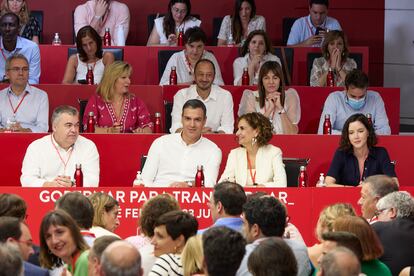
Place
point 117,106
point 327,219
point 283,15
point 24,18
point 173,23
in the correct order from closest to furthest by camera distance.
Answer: point 327,219
point 117,106
point 24,18
point 173,23
point 283,15

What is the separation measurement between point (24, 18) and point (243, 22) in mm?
2729

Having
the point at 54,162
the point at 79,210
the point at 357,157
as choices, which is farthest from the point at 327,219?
the point at 54,162

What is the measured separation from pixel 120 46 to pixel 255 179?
4.07 m

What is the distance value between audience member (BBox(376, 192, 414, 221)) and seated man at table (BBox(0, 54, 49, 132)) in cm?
509

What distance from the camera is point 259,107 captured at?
1307 centimetres

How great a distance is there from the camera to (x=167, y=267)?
7293 millimetres

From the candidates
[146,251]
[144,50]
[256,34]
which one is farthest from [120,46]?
[146,251]

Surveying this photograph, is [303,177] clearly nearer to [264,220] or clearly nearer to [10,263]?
[264,220]

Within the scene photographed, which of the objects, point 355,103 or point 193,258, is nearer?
point 193,258

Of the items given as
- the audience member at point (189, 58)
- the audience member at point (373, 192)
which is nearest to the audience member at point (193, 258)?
the audience member at point (373, 192)

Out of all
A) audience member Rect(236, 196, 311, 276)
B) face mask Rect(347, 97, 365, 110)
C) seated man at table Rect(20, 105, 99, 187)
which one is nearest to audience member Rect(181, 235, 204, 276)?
audience member Rect(236, 196, 311, 276)

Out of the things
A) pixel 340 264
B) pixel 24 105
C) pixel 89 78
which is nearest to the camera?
pixel 340 264

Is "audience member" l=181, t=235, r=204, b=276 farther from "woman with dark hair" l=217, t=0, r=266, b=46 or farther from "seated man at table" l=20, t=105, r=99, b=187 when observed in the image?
"woman with dark hair" l=217, t=0, r=266, b=46

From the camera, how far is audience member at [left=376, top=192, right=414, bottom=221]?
8.60 meters
